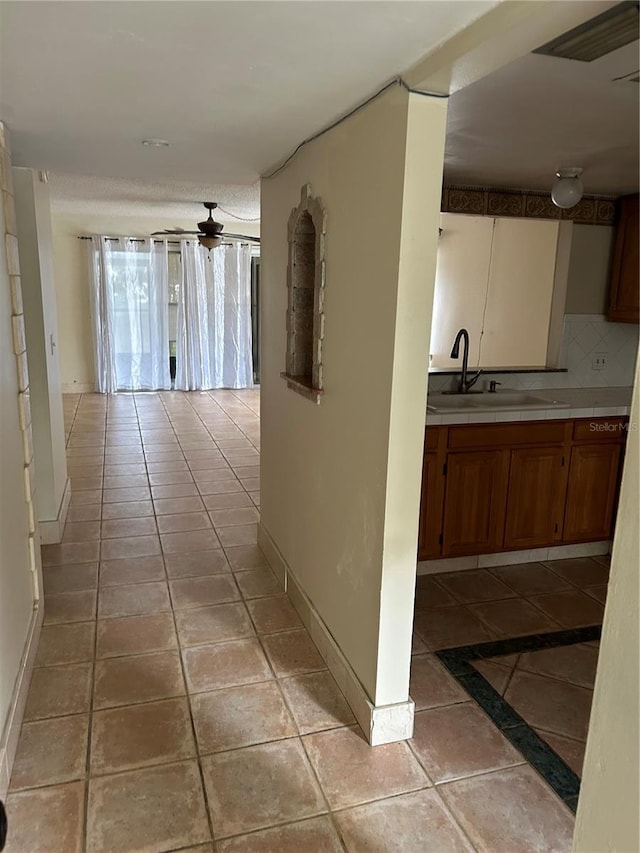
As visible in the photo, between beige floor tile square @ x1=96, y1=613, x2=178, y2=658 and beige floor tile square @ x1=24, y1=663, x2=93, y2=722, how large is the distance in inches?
5.3

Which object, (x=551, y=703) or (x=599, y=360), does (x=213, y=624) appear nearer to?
(x=551, y=703)

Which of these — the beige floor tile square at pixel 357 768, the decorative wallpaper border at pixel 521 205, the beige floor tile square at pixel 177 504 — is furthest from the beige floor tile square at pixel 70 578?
the decorative wallpaper border at pixel 521 205

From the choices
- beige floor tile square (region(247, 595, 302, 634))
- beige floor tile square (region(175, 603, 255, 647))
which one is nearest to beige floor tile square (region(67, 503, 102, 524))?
beige floor tile square (region(175, 603, 255, 647))

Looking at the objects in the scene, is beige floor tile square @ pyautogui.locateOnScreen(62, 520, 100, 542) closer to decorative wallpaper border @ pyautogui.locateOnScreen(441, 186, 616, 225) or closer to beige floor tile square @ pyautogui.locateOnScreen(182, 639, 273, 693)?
beige floor tile square @ pyautogui.locateOnScreen(182, 639, 273, 693)

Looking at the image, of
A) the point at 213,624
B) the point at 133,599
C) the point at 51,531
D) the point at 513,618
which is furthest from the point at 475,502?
the point at 51,531

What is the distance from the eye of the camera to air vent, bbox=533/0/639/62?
1.38m

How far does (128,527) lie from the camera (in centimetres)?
379

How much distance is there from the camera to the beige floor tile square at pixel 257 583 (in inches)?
118

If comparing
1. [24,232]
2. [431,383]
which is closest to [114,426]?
[24,232]

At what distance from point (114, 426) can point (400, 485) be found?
4.99 meters

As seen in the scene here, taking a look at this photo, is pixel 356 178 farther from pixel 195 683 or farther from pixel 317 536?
pixel 195 683

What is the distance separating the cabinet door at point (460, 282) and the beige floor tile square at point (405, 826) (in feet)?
12.1

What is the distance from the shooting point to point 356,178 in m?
1.96

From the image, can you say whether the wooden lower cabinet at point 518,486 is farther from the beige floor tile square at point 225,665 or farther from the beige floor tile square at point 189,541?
the beige floor tile square at point 189,541
